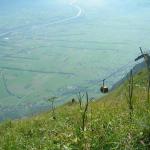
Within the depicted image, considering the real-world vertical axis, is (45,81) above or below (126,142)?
below

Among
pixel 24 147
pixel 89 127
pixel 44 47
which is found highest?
pixel 89 127

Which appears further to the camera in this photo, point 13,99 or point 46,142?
point 13,99

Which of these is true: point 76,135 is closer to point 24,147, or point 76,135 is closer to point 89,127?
point 89,127

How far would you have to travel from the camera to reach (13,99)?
12300 centimetres

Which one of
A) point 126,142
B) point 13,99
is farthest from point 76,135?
point 13,99

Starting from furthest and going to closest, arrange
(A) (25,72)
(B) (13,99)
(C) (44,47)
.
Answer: (C) (44,47) → (A) (25,72) → (B) (13,99)

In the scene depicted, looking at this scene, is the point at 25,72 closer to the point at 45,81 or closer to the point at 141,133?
the point at 45,81

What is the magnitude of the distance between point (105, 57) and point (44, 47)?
112 ft

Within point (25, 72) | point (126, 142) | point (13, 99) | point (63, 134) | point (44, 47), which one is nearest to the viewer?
point (126, 142)

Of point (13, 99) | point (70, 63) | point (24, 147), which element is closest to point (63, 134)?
point (24, 147)

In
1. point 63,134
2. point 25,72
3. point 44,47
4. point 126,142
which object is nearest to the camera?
point 126,142

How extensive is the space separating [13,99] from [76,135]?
11914 centimetres

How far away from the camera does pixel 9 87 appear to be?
135500mm

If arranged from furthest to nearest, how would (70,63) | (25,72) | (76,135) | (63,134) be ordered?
(70,63)
(25,72)
(63,134)
(76,135)
